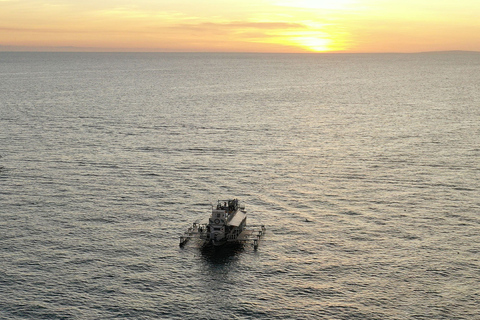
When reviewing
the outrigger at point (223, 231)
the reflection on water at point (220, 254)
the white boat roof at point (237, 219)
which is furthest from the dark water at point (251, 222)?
the white boat roof at point (237, 219)

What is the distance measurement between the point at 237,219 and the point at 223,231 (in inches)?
199

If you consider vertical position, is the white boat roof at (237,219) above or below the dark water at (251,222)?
above

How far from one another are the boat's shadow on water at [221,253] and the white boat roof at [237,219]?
393 cm

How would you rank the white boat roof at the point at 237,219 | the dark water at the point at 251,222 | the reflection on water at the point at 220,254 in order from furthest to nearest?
the white boat roof at the point at 237,219 → the reflection on water at the point at 220,254 → the dark water at the point at 251,222

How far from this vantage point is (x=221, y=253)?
101000 mm

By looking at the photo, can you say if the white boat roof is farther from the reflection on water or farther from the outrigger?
the reflection on water

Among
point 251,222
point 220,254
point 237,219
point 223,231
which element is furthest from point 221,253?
point 251,222

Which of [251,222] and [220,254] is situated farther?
[251,222]

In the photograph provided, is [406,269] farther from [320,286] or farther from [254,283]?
[254,283]

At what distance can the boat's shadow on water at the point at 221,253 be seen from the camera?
97.7 meters

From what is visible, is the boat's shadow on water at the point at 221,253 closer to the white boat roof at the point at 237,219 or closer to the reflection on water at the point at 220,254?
the reflection on water at the point at 220,254

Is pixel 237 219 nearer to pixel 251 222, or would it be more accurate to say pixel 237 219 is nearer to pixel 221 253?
pixel 251 222

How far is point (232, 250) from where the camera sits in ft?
336

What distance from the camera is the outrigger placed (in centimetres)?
10381
